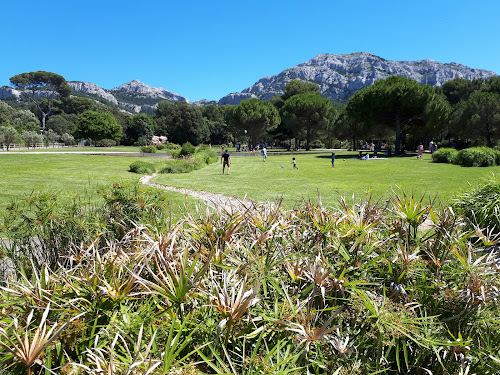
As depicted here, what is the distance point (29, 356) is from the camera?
1.21 metres

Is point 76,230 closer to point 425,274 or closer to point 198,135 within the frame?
point 425,274

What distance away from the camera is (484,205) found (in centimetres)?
614

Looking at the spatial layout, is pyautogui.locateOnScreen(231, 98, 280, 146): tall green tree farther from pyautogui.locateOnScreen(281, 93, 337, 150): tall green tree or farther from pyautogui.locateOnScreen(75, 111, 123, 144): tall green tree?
pyautogui.locateOnScreen(75, 111, 123, 144): tall green tree

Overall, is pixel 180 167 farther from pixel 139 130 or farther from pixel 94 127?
pixel 139 130

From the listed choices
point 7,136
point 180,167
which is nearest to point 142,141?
point 7,136

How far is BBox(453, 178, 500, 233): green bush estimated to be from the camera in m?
5.78

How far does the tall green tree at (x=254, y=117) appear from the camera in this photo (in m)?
56.9

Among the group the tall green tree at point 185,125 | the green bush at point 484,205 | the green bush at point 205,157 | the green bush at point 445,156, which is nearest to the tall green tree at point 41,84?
the tall green tree at point 185,125

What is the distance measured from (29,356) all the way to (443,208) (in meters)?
3.05

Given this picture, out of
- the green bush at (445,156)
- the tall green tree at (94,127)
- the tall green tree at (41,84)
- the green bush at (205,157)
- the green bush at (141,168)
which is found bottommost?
the green bush at (141,168)

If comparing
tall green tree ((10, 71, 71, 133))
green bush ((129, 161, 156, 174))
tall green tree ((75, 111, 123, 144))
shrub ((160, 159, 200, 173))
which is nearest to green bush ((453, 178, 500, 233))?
shrub ((160, 159, 200, 173))

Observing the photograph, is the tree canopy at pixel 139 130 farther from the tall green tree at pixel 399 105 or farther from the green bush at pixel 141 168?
the green bush at pixel 141 168

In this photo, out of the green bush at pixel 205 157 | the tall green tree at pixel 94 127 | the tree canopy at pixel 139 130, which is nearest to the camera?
the green bush at pixel 205 157

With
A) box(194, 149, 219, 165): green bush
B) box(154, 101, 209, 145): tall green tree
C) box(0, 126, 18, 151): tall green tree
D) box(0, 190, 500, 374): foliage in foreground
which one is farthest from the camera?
box(154, 101, 209, 145): tall green tree
